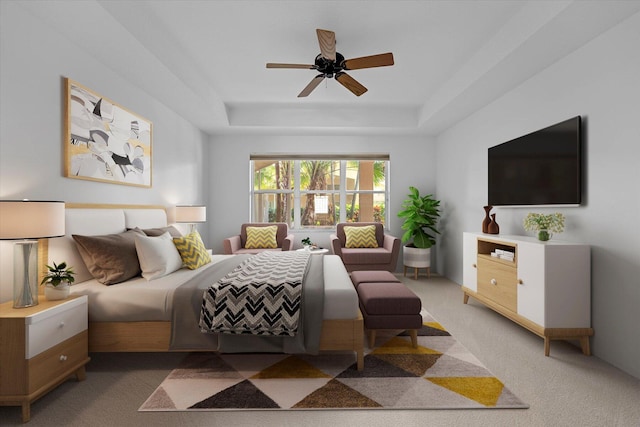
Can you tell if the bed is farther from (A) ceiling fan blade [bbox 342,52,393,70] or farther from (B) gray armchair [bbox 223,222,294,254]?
(B) gray armchair [bbox 223,222,294,254]

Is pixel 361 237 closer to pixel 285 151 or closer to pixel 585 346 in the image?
pixel 285 151

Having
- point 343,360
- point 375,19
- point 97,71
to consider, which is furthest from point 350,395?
point 97,71

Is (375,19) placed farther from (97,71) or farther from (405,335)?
(405,335)

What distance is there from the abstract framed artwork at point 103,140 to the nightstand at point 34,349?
119 cm

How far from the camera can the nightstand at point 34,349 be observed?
1717mm

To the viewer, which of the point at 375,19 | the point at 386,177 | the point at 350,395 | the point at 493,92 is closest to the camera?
the point at 350,395

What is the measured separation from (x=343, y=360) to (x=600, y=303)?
1.98 meters

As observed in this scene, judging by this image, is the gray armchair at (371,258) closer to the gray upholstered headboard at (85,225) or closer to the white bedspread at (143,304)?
the white bedspread at (143,304)

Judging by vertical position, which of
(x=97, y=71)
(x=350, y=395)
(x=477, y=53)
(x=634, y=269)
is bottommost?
(x=350, y=395)

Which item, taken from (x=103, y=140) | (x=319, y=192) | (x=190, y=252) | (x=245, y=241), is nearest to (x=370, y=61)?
(x=190, y=252)

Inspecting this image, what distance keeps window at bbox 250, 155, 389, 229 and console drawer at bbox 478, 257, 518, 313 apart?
2.90 meters

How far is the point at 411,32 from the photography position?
3023mm

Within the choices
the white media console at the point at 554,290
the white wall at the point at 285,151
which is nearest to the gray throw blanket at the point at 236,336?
the white media console at the point at 554,290

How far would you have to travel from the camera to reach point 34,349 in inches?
69.0
